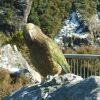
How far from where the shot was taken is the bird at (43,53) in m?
7.23

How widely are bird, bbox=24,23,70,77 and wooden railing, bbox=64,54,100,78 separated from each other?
9.64ft

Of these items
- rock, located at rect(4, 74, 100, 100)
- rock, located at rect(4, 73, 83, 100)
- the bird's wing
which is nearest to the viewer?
rock, located at rect(4, 74, 100, 100)

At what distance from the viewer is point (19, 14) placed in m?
21.3

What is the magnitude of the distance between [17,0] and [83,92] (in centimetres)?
1866

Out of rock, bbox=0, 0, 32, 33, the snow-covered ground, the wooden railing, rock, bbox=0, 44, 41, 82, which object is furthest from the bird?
the snow-covered ground

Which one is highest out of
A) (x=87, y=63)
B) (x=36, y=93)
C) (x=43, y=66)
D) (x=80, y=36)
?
(x=36, y=93)

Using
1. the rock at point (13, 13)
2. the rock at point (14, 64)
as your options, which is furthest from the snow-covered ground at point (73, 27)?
the rock at point (14, 64)

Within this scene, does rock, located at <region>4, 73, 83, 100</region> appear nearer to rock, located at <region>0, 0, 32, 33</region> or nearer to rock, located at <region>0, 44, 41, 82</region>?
rock, located at <region>0, 44, 41, 82</region>

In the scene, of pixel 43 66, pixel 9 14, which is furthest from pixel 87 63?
pixel 9 14

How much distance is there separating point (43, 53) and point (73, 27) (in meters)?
15.2

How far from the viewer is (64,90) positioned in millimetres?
3422

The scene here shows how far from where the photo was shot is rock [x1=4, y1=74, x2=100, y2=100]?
10.5 feet

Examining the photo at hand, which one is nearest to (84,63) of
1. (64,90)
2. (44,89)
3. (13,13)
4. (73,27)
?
(44,89)

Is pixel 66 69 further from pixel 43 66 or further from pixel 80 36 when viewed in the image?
pixel 80 36
